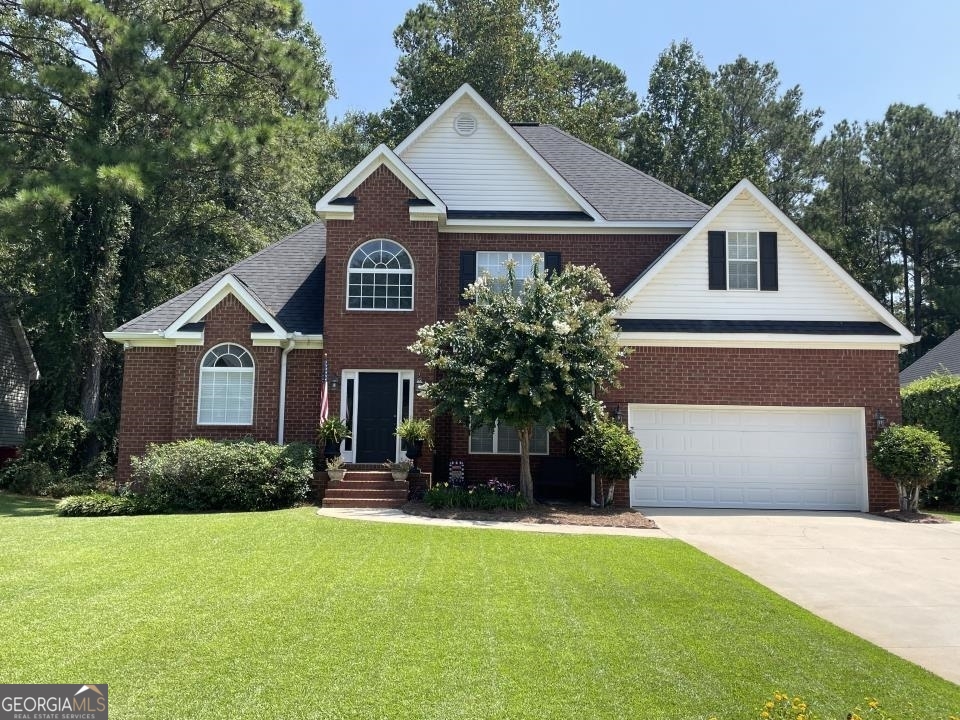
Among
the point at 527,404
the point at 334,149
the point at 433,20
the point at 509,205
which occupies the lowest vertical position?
the point at 527,404

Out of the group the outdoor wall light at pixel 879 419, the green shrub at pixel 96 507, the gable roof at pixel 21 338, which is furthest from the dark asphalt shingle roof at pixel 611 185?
the gable roof at pixel 21 338

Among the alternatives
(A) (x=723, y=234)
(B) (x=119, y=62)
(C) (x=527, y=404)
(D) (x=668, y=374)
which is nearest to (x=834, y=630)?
(C) (x=527, y=404)

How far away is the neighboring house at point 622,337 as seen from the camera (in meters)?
15.7

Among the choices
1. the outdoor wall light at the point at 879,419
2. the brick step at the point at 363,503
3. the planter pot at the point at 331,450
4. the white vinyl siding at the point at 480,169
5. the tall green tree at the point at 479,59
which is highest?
the tall green tree at the point at 479,59

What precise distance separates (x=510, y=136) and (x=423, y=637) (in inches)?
589

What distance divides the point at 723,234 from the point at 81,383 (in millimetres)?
21204

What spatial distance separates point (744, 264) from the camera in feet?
53.9

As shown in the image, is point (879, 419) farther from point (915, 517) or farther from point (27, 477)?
point (27, 477)

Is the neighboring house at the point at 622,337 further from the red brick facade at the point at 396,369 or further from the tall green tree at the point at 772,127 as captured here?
the tall green tree at the point at 772,127

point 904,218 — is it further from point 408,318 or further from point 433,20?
point 408,318

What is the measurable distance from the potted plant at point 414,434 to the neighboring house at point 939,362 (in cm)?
1973

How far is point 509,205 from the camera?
18.3 meters

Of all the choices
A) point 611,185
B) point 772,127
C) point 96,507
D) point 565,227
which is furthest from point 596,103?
point 96,507

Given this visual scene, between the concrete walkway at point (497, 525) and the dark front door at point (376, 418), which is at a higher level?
the dark front door at point (376, 418)
